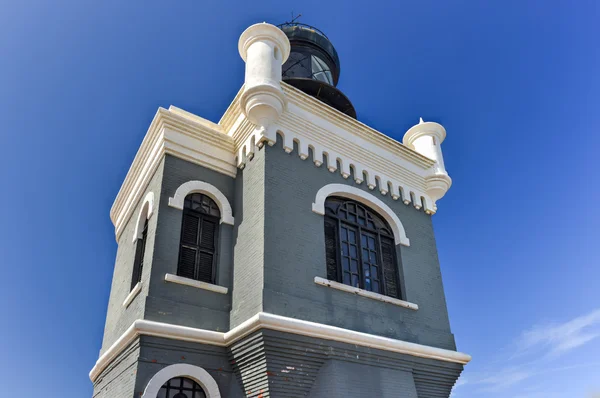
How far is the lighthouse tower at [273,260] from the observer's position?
7.96 meters

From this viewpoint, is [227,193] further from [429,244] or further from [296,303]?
[429,244]

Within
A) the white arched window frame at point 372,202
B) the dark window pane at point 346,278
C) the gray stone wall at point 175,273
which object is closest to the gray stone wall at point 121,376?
the gray stone wall at point 175,273

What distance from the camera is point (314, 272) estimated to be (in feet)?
29.4

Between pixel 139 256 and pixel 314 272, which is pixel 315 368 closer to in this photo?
pixel 314 272

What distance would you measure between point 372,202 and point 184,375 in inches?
210

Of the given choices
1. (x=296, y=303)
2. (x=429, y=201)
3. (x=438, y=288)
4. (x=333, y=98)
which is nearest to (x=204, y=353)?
(x=296, y=303)

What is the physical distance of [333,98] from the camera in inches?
566

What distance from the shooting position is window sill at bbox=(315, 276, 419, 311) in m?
8.89

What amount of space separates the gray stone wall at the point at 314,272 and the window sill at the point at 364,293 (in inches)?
3.1

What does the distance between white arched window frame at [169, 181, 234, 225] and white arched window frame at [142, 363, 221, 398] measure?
2.92 meters

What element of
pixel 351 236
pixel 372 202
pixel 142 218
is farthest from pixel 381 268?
pixel 142 218

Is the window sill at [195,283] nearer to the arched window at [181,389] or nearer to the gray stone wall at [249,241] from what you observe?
the gray stone wall at [249,241]

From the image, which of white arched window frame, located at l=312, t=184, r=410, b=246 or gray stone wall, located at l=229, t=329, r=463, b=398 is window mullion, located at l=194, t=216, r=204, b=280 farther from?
Result: white arched window frame, located at l=312, t=184, r=410, b=246

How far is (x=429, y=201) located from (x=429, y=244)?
1245 mm
